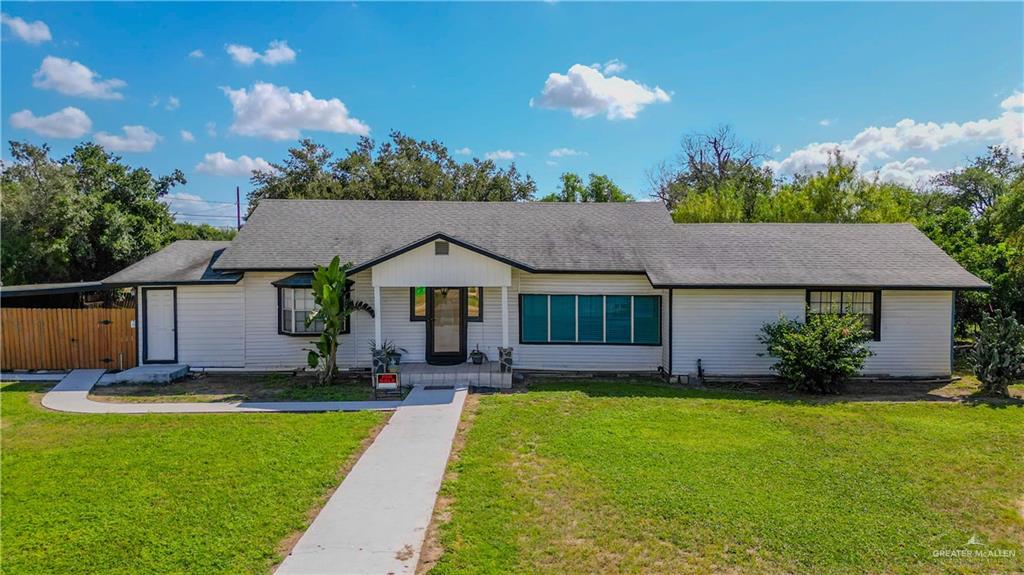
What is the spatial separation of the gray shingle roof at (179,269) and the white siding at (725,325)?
11261 millimetres

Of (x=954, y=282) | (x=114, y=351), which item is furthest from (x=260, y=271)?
(x=954, y=282)

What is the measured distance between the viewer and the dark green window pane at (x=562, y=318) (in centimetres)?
1405

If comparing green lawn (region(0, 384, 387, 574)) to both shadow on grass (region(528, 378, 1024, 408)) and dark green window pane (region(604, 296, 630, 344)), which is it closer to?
shadow on grass (region(528, 378, 1024, 408))

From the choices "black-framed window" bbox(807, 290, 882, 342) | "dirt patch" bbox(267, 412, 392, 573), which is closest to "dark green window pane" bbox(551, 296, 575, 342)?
"black-framed window" bbox(807, 290, 882, 342)

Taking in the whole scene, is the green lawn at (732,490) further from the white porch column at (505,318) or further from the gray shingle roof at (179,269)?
the gray shingle roof at (179,269)

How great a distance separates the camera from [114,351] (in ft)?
47.9

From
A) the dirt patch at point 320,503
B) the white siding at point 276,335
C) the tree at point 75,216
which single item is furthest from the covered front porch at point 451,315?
the tree at point 75,216

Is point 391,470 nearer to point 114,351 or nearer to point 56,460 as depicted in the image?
point 56,460

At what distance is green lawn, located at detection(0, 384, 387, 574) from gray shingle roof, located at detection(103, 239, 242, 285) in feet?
14.2

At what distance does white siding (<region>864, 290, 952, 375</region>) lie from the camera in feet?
43.2

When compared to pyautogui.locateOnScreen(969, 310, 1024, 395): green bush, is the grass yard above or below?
below

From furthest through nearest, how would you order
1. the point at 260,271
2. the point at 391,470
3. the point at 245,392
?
the point at 260,271, the point at 245,392, the point at 391,470

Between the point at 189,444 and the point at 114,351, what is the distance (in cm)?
855

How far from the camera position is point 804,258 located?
14.2 metres
